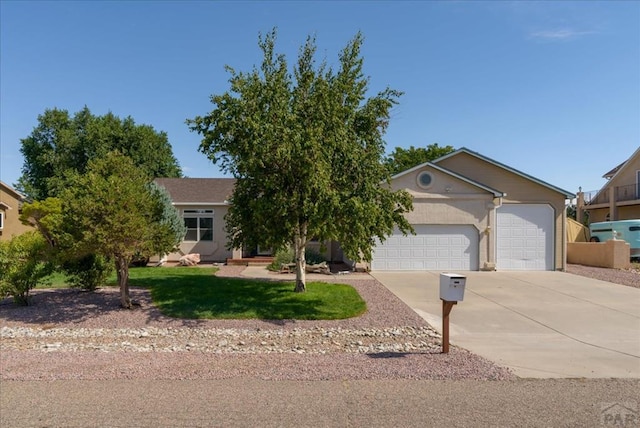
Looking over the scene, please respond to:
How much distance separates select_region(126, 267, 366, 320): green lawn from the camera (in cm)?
904

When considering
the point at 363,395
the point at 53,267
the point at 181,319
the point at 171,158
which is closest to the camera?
the point at 363,395

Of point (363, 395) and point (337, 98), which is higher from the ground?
point (337, 98)

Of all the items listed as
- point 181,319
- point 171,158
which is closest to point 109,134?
point 171,158

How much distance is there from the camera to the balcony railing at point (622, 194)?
2820 centimetres

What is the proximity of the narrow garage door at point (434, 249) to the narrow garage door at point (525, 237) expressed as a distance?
140 cm

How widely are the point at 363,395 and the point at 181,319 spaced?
526cm

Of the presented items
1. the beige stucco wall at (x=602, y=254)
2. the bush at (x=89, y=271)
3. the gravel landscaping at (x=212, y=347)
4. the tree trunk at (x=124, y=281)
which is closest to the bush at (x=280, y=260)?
the bush at (x=89, y=271)

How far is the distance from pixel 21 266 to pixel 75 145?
25927mm

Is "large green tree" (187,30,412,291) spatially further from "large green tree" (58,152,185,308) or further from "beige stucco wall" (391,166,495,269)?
"beige stucco wall" (391,166,495,269)

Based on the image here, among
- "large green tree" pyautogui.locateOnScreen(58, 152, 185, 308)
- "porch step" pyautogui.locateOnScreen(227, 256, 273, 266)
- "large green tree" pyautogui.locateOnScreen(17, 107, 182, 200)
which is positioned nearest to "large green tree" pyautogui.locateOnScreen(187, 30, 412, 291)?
"large green tree" pyautogui.locateOnScreen(58, 152, 185, 308)

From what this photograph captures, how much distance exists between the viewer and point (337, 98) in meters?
9.45

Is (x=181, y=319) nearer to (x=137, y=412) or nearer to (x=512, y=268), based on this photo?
(x=137, y=412)

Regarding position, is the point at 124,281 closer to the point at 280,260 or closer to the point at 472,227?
the point at 280,260

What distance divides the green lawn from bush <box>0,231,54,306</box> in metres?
2.73
